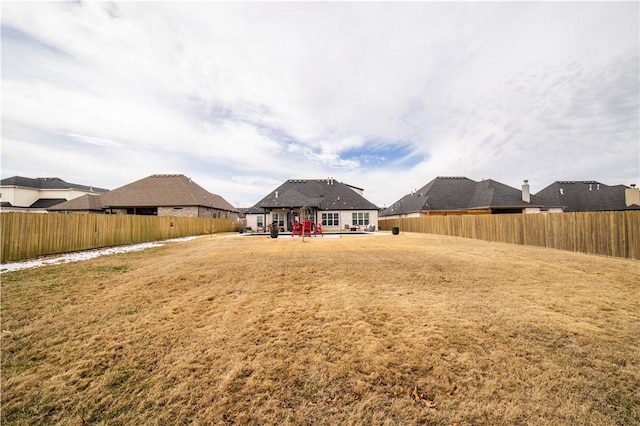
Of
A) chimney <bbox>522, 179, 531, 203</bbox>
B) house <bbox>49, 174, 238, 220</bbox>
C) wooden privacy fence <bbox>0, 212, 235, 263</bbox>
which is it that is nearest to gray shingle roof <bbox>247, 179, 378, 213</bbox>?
house <bbox>49, 174, 238, 220</bbox>

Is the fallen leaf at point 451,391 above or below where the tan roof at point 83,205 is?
below

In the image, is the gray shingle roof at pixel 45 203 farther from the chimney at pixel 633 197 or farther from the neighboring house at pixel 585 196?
the chimney at pixel 633 197

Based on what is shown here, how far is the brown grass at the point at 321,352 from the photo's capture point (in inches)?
112

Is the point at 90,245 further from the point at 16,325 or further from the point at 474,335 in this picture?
the point at 474,335

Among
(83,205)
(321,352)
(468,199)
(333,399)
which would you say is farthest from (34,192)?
(468,199)

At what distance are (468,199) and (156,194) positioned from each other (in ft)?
132

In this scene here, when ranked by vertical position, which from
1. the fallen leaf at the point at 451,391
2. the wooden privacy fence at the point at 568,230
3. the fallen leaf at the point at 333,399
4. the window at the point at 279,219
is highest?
the window at the point at 279,219

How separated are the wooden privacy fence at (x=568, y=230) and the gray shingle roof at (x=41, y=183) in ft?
189

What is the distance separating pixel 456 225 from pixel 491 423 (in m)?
23.8

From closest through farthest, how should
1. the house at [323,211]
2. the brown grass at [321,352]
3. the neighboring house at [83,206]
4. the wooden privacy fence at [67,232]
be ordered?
the brown grass at [321,352] → the wooden privacy fence at [67,232] → the house at [323,211] → the neighboring house at [83,206]

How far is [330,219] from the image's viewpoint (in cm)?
3297

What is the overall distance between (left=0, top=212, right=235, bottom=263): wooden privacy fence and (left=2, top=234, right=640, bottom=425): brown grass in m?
4.66

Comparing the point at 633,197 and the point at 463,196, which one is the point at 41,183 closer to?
the point at 463,196

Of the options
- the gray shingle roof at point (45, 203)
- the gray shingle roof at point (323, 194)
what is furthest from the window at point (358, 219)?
the gray shingle roof at point (45, 203)
